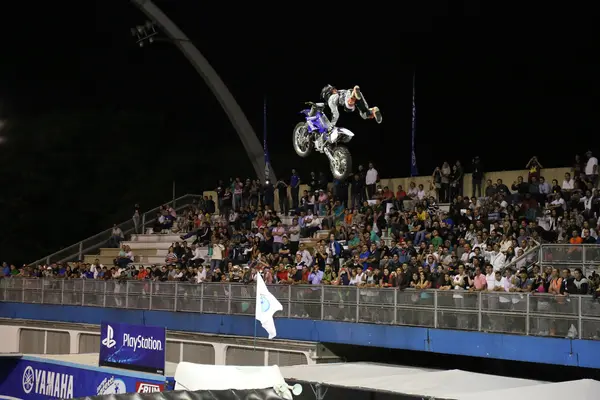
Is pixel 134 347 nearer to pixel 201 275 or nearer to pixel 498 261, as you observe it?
pixel 498 261

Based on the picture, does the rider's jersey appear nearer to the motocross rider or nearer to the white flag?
the motocross rider

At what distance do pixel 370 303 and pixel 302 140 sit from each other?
6.41 m

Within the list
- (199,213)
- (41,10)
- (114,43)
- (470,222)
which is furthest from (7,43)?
(470,222)

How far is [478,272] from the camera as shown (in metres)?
20.6

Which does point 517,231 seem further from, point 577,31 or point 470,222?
point 577,31

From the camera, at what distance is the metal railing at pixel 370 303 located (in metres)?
18.5

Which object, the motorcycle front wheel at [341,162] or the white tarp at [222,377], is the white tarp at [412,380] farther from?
the motorcycle front wheel at [341,162]

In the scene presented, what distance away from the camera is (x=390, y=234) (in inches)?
1015

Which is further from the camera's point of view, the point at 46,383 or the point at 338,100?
the point at 46,383

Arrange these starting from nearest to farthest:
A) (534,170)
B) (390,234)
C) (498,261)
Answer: (498,261), (534,170), (390,234)

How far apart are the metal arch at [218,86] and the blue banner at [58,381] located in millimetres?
15723

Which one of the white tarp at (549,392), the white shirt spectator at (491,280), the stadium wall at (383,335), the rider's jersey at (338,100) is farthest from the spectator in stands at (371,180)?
the white tarp at (549,392)

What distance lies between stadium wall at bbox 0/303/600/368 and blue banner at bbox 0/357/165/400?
6.56m

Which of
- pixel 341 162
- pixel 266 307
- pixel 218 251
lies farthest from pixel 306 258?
pixel 341 162
